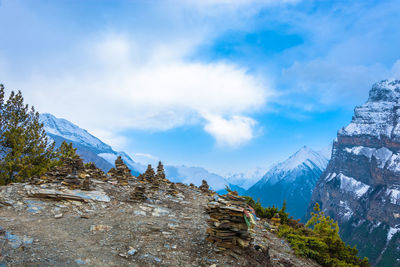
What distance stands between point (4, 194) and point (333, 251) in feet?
78.6

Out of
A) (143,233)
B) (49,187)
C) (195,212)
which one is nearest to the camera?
(143,233)

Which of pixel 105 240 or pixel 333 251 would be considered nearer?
pixel 105 240

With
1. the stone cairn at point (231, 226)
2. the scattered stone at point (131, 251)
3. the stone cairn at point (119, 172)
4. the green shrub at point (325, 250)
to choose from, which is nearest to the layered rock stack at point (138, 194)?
the stone cairn at point (119, 172)

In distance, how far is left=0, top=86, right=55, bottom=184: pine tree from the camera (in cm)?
2294

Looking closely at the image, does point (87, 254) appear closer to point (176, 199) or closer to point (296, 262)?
point (296, 262)

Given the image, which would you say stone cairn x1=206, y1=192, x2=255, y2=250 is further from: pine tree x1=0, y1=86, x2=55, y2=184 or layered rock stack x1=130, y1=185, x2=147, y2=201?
pine tree x1=0, y1=86, x2=55, y2=184

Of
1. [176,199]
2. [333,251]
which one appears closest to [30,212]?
[176,199]

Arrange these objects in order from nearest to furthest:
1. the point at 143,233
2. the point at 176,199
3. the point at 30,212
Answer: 1. the point at 143,233
2. the point at 30,212
3. the point at 176,199

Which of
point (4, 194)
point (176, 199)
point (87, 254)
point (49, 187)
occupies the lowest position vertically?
point (87, 254)

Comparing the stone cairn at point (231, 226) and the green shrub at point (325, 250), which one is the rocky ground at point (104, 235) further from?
the green shrub at point (325, 250)

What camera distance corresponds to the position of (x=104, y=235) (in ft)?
36.4

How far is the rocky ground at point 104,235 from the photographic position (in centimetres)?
882

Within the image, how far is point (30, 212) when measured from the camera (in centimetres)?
1267

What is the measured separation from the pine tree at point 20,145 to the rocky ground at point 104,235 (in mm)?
8826
